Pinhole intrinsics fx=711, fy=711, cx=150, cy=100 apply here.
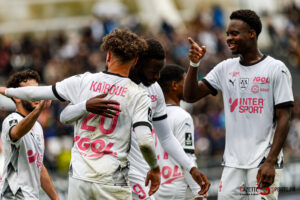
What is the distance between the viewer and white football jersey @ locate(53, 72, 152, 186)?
6.29 m

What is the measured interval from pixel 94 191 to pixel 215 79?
7.17ft

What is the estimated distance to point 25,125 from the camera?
273 inches

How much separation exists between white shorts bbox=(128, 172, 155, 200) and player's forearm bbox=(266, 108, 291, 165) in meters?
1.29

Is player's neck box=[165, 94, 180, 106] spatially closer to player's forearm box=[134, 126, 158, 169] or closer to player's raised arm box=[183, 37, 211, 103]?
player's raised arm box=[183, 37, 211, 103]

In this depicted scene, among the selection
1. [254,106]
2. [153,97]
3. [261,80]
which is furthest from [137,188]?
[261,80]

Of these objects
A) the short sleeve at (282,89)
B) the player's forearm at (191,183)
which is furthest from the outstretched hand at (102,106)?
the player's forearm at (191,183)

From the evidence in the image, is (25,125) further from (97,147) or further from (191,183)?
(191,183)

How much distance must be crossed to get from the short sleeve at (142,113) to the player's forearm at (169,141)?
121 cm

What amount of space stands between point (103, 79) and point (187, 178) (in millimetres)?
2326

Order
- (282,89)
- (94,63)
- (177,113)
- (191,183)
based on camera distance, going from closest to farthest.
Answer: (282,89), (191,183), (177,113), (94,63)

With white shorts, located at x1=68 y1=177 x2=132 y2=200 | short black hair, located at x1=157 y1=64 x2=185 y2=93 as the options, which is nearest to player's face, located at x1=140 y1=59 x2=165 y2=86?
short black hair, located at x1=157 y1=64 x2=185 y2=93

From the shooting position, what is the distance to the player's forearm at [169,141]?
7.61m

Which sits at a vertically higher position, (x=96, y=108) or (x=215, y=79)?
(x=215, y=79)

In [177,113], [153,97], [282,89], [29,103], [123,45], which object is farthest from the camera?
[177,113]
